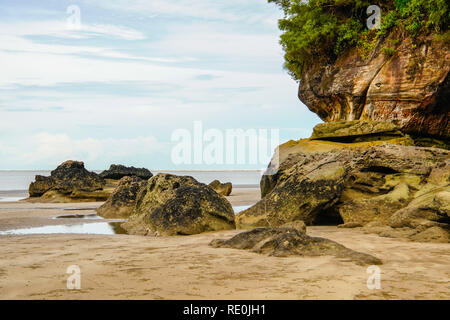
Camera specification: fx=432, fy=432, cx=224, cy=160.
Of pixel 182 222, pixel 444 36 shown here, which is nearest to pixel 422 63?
pixel 444 36

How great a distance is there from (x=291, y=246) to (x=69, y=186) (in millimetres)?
16511

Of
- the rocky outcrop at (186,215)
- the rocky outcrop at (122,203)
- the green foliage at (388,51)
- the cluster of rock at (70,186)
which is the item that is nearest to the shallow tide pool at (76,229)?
the rocky outcrop at (186,215)

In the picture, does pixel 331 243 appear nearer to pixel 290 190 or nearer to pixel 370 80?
pixel 290 190

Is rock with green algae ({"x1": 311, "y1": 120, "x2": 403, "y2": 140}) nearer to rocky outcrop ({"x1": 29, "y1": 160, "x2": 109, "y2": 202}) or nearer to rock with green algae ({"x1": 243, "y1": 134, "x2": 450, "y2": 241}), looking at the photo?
rock with green algae ({"x1": 243, "y1": 134, "x2": 450, "y2": 241})

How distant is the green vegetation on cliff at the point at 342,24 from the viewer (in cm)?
2055

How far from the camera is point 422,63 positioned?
20562 millimetres

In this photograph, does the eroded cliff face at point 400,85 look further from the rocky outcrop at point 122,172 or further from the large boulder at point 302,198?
the large boulder at point 302,198

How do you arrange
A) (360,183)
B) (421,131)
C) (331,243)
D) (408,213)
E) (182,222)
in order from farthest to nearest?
(421,131), (360,183), (182,222), (408,213), (331,243)

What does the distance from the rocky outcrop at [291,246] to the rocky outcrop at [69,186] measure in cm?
1462

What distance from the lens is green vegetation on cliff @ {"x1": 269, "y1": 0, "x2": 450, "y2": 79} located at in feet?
67.4

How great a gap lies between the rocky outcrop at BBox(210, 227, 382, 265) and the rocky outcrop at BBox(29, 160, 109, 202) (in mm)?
14616

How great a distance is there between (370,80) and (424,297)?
20682 mm

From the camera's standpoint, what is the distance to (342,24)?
24.5m

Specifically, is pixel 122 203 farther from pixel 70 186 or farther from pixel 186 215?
pixel 70 186
